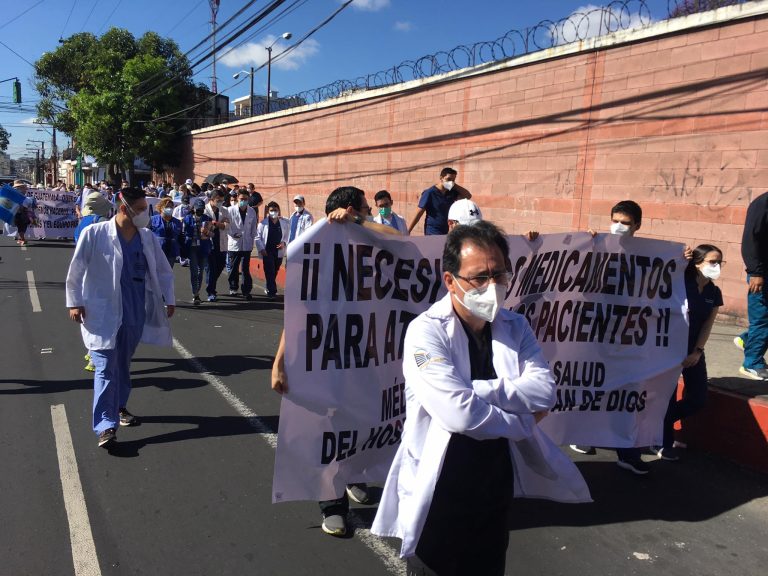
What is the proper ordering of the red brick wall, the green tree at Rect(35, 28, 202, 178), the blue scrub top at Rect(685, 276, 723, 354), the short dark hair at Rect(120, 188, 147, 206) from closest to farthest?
the blue scrub top at Rect(685, 276, 723, 354) → the short dark hair at Rect(120, 188, 147, 206) → the red brick wall → the green tree at Rect(35, 28, 202, 178)

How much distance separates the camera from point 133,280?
490cm

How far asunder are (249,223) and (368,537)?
8.32m

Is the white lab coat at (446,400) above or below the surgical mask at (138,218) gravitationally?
below

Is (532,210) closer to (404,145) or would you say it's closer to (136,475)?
(404,145)

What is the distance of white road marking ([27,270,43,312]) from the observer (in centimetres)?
941

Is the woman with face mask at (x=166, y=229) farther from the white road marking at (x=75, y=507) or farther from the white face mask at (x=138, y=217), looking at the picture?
the white road marking at (x=75, y=507)

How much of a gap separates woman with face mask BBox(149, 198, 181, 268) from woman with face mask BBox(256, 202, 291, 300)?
1.50 m

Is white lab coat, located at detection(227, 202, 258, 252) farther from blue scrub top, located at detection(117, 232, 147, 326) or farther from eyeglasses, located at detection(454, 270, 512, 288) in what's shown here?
eyeglasses, located at detection(454, 270, 512, 288)

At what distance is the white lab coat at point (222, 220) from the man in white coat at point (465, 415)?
28.8 feet

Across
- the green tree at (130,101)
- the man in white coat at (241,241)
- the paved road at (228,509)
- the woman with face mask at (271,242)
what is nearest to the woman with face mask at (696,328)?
the paved road at (228,509)

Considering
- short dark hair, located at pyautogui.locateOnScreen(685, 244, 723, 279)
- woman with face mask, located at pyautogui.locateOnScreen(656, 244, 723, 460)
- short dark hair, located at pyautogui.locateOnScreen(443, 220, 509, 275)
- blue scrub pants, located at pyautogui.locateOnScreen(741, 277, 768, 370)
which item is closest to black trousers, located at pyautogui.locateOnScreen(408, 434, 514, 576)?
short dark hair, located at pyautogui.locateOnScreen(443, 220, 509, 275)

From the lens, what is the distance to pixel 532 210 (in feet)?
36.7

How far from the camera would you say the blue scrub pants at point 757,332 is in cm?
543

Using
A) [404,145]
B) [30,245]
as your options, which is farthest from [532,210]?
[30,245]
